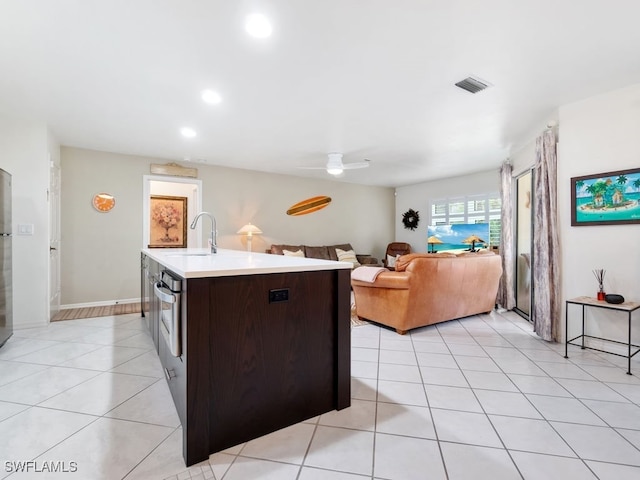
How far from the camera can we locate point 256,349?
170 centimetres

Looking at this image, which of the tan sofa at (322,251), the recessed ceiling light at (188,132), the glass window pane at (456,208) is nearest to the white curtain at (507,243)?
the glass window pane at (456,208)

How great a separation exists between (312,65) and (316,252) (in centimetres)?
479

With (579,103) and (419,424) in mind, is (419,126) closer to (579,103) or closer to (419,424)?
(579,103)

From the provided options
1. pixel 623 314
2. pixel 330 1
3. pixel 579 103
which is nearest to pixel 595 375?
pixel 623 314

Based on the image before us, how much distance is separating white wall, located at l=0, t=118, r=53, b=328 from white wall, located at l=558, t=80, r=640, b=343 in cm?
589

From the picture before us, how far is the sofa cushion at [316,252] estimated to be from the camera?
6820 mm

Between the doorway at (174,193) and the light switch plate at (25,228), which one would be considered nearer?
the light switch plate at (25,228)

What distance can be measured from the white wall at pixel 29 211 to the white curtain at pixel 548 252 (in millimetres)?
5742

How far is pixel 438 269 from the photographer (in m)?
3.62

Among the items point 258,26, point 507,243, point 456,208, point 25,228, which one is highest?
point 258,26

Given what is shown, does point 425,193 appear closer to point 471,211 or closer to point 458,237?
point 471,211

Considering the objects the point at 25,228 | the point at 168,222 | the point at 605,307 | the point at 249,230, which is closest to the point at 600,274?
the point at 605,307

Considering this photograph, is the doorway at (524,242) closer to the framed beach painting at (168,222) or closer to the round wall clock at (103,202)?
the round wall clock at (103,202)

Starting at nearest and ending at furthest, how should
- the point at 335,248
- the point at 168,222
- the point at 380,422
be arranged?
the point at 380,422
the point at 168,222
the point at 335,248
